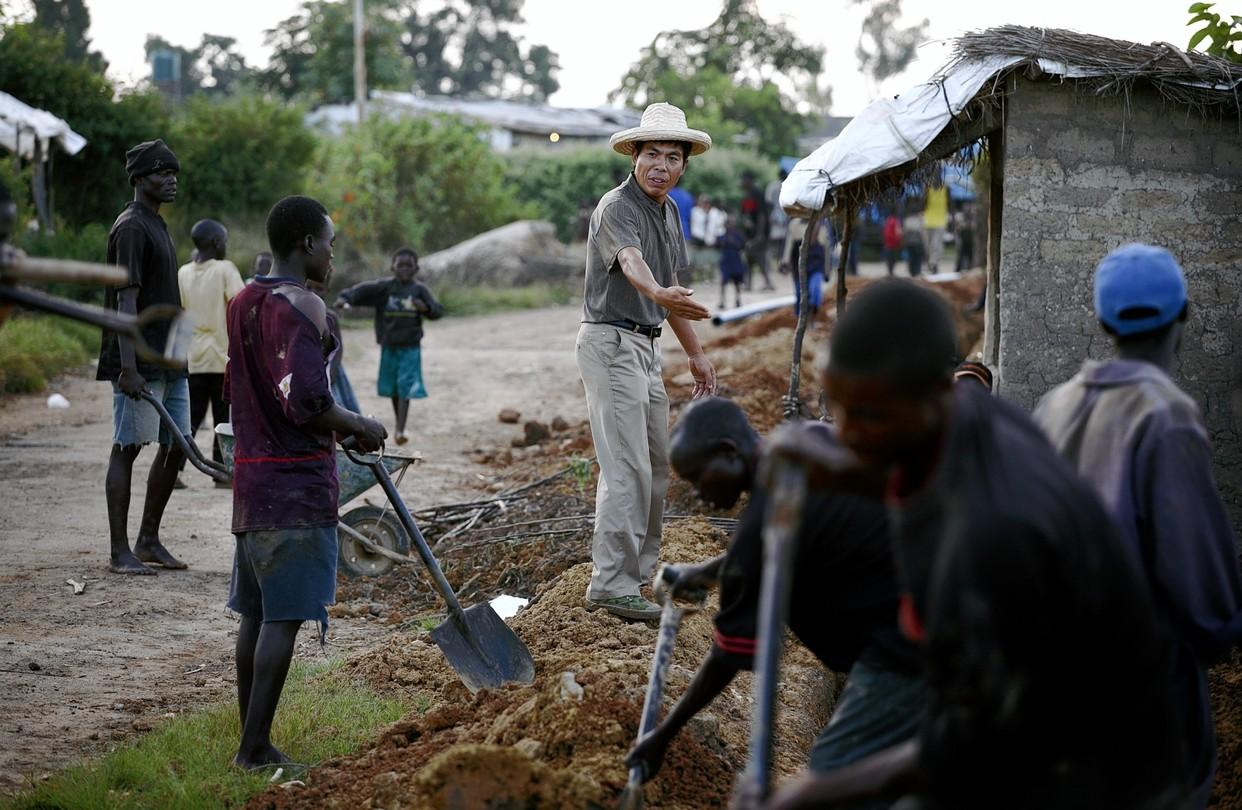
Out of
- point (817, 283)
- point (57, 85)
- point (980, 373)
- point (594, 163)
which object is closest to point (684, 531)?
point (980, 373)

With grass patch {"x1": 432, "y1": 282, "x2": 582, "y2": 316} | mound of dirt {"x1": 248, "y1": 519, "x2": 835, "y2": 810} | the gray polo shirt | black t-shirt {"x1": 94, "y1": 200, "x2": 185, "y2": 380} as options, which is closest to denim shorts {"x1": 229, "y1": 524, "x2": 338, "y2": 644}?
mound of dirt {"x1": 248, "y1": 519, "x2": 835, "y2": 810}

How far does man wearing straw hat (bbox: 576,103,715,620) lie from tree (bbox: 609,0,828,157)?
39.8m

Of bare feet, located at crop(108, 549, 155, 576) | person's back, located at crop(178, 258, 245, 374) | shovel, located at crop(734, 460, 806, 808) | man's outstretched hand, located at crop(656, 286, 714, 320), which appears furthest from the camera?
person's back, located at crop(178, 258, 245, 374)

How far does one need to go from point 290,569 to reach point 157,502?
3296 millimetres

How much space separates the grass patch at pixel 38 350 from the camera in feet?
43.4

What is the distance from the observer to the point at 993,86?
6.86m

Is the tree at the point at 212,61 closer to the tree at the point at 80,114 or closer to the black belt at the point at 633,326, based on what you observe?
the tree at the point at 80,114

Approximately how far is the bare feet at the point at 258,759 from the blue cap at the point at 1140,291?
119 inches

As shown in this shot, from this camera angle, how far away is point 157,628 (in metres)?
6.33

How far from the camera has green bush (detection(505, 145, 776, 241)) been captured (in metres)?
34.6

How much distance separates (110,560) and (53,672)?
176 centimetres

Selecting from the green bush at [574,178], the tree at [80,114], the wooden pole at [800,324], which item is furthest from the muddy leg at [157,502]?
the green bush at [574,178]

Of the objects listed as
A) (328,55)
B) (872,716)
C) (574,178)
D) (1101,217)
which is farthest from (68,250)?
(328,55)

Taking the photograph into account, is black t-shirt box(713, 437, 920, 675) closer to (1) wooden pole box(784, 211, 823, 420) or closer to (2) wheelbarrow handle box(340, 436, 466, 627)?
(2) wheelbarrow handle box(340, 436, 466, 627)
